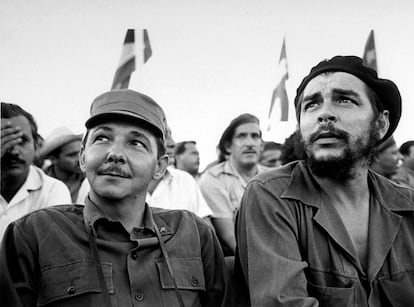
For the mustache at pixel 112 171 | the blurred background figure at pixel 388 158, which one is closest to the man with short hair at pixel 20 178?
the mustache at pixel 112 171

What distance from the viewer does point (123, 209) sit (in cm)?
225

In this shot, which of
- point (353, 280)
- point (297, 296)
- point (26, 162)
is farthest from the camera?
point (26, 162)

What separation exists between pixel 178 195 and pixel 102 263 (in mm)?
2480

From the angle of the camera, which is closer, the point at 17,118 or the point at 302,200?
the point at 302,200

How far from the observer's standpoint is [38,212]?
7.03 feet

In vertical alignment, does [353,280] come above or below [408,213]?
below

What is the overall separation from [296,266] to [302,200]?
13.6 inches

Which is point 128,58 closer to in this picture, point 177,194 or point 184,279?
point 177,194

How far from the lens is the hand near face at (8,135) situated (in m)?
3.64

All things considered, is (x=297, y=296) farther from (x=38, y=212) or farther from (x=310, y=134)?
(x=38, y=212)

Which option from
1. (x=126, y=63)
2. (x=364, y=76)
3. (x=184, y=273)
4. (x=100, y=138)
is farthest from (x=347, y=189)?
(x=126, y=63)

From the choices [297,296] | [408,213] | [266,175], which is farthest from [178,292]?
[408,213]

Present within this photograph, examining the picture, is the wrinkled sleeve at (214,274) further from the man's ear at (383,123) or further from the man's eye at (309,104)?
the man's ear at (383,123)

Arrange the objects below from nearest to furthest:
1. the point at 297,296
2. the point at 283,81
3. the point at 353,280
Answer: the point at 297,296 < the point at 353,280 < the point at 283,81
